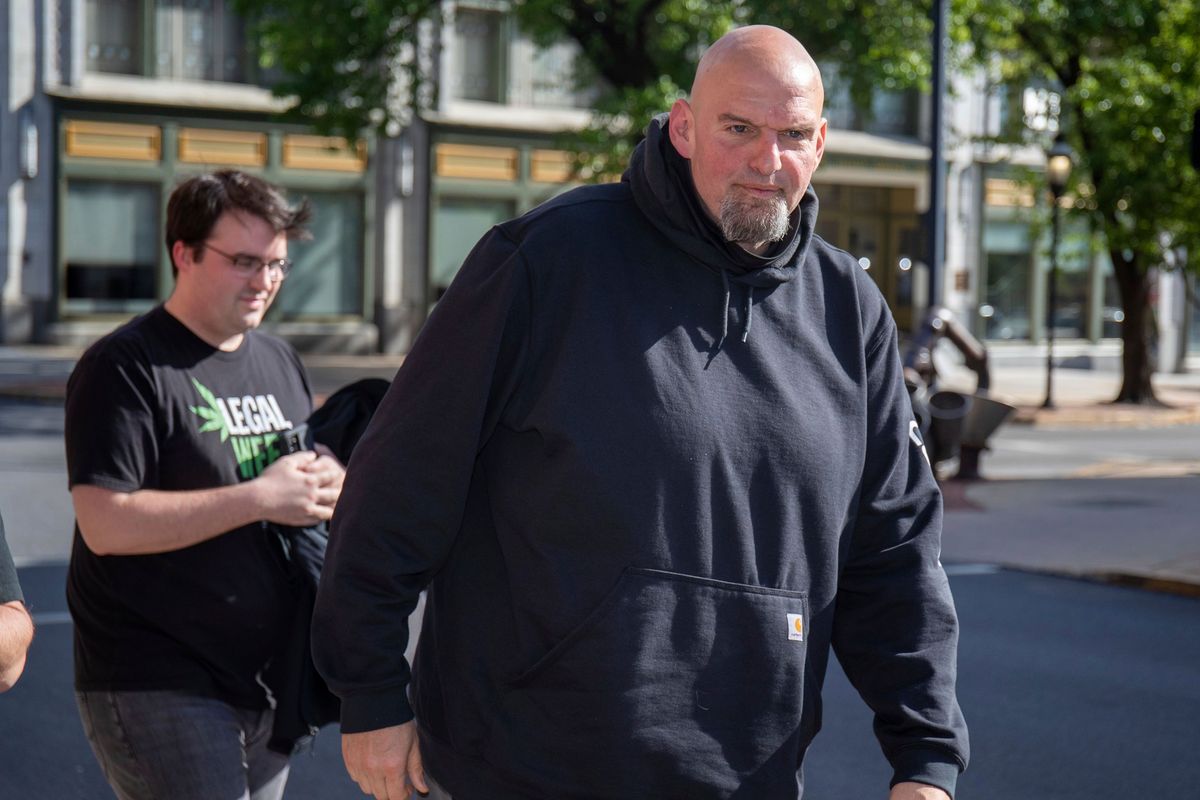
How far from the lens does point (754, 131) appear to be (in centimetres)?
255

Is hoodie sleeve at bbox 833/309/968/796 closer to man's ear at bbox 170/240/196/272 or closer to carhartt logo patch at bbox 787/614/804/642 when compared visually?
carhartt logo patch at bbox 787/614/804/642

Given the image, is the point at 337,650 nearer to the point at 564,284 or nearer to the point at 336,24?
the point at 564,284

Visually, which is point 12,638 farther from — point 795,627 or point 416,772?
point 795,627

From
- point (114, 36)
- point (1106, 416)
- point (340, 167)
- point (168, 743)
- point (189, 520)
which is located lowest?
point (1106, 416)

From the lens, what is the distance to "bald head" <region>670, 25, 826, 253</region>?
2.54m

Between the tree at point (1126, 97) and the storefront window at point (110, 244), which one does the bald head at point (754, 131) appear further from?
the storefront window at point (110, 244)

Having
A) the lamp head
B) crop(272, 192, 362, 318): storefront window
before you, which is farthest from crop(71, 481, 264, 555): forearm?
crop(272, 192, 362, 318): storefront window

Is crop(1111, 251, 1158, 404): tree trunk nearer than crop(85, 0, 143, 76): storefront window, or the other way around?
crop(1111, 251, 1158, 404): tree trunk

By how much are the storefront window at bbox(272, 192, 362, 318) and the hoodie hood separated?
26940 millimetres

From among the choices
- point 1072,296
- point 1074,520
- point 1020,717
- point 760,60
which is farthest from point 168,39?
point 760,60

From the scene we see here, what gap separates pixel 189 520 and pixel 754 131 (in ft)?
4.53

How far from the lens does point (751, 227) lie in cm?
254

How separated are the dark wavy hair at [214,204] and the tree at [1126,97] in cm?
1875

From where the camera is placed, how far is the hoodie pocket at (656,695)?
2.41m
